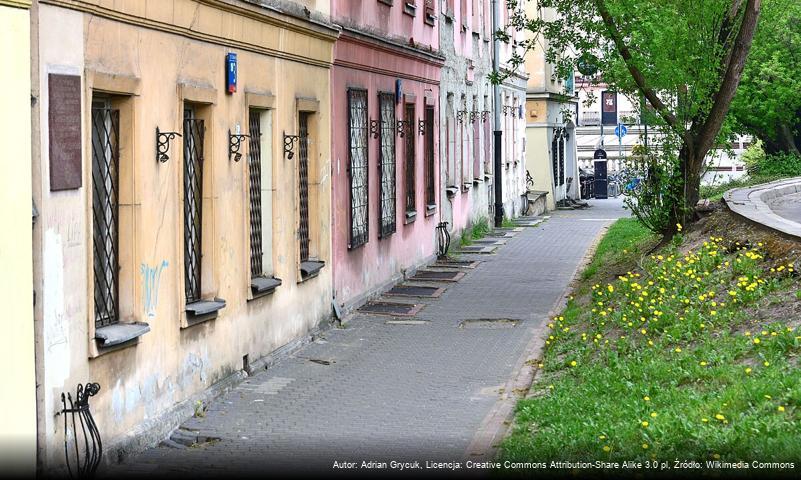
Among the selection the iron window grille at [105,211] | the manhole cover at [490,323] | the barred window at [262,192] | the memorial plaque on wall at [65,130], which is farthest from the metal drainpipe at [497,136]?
the memorial plaque on wall at [65,130]

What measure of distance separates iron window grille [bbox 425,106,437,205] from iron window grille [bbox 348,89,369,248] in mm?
5529

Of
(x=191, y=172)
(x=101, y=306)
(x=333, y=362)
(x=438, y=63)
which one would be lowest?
(x=333, y=362)

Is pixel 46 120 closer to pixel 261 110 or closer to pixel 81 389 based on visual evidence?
pixel 81 389

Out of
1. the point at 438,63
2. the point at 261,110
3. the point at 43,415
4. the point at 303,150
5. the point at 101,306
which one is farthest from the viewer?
the point at 438,63

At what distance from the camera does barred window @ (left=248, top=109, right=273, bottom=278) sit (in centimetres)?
1355

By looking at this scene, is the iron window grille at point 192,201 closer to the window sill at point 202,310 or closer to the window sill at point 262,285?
the window sill at point 202,310

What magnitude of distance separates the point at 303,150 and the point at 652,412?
7.38 meters

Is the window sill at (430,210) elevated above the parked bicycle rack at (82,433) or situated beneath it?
elevated above

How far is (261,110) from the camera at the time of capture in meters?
13.7

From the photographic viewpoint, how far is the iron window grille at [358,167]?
57.5 ft

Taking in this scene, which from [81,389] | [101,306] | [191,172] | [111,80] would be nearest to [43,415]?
[81,389]

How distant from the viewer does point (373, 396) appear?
11984mm

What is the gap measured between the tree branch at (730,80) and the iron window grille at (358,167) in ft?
15.8

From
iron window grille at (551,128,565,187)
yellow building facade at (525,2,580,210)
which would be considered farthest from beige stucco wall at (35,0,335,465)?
iron window grille at (551,128,565,187)
